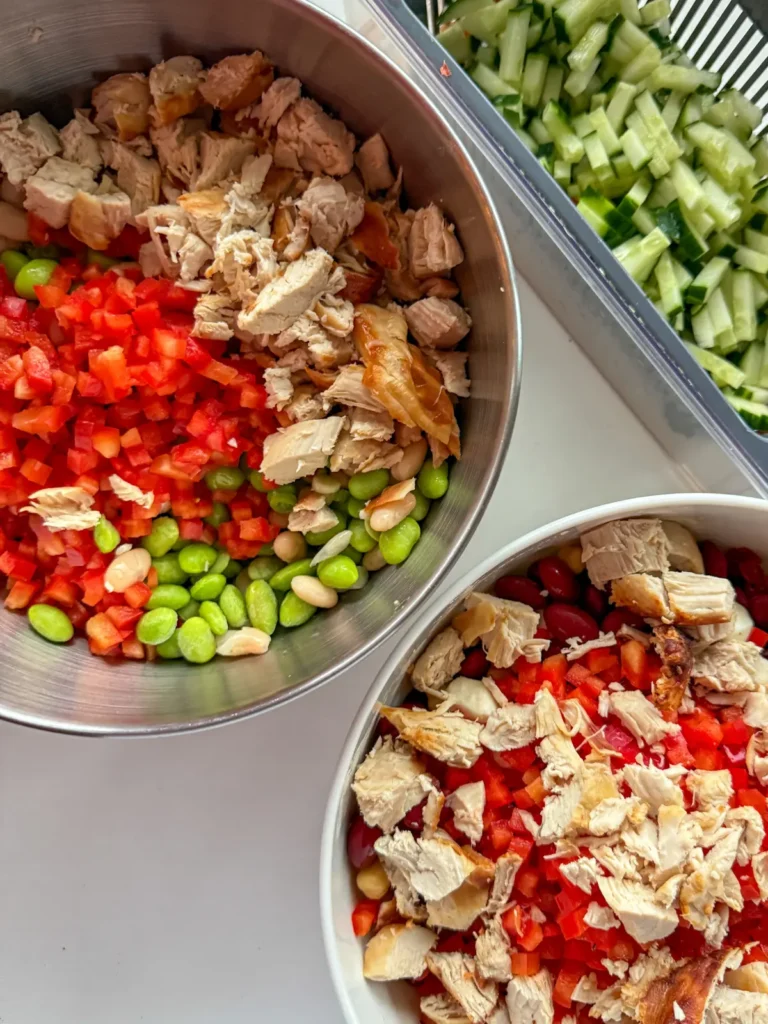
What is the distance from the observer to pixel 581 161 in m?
1.40

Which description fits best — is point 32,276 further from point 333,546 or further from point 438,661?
point 438,661

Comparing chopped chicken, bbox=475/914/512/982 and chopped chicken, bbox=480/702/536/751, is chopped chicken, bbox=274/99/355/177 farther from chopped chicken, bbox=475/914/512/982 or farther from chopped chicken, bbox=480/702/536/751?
chopped chicken, bbox=475/914/512/982

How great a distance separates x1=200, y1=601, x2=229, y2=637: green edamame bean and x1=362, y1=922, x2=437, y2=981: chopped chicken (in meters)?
0.52

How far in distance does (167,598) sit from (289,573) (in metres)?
0.19

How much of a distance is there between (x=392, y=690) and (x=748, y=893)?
1.88ft

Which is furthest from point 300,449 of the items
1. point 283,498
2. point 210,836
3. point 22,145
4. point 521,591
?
point 210,836

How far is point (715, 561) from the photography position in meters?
1.25

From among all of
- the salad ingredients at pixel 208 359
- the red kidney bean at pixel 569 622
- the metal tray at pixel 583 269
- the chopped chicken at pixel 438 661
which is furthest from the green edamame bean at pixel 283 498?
the metal tray at pixel 583 269

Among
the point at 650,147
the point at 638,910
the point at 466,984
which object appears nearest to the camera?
the point at 638,910

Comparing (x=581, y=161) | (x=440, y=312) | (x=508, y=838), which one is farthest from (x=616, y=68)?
(x=508, y=838)

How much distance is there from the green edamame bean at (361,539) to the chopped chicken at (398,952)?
57cm

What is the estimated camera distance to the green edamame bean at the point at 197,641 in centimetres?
123

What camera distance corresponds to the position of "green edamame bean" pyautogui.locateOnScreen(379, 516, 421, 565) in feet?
3.92

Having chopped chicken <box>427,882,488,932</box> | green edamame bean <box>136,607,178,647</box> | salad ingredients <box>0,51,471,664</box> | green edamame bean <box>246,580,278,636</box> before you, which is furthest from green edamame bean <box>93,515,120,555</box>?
chopped chicken <box>427,882,488,932</box>
